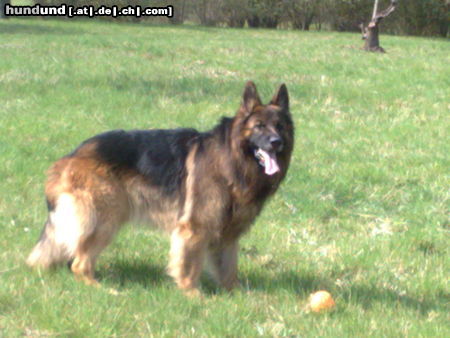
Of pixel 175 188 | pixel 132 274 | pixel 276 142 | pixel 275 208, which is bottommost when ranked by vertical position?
pixel 132 274

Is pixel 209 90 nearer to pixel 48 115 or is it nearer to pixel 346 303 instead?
pixel 48 115

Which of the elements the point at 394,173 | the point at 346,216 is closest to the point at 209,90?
the point at 394,173

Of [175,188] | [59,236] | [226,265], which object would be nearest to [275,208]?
[226,265]

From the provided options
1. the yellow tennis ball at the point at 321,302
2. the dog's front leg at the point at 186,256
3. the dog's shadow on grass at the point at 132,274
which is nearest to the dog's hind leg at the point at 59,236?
the dog's shadow on grass at the point at 132,274

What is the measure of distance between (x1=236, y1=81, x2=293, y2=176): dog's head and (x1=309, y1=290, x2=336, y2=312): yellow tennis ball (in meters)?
0.89

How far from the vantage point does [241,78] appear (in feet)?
45.1

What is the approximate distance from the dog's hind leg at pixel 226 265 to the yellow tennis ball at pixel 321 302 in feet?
2.13

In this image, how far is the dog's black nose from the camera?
14.3 ft

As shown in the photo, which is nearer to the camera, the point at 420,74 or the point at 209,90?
the point at 209,90

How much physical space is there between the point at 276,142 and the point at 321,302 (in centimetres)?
111

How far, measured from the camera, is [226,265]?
4.93 metres

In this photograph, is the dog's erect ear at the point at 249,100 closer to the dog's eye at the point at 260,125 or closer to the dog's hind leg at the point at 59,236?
the dog's eye at the point at 260,125

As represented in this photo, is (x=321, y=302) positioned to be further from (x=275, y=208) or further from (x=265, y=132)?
(x=275, y=208)

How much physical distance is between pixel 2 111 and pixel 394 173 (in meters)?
5.52
